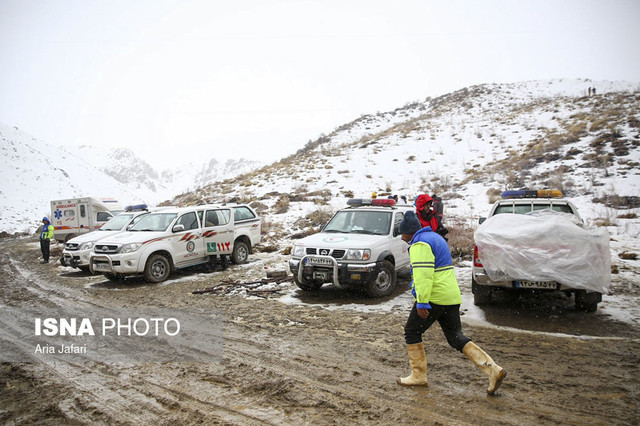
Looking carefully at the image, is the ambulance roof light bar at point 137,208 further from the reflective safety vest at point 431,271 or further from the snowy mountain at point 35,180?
the snowy mountain at point 35,180

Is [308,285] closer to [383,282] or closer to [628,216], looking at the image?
[383,282]

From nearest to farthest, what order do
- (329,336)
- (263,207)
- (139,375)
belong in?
1. (139,375)
2. (329,336)
3. (263,207)

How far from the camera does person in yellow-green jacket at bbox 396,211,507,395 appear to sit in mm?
3631

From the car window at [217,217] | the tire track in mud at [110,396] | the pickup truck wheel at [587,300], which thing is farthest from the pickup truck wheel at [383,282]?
the car window at [217,217]

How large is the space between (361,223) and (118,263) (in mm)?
5720

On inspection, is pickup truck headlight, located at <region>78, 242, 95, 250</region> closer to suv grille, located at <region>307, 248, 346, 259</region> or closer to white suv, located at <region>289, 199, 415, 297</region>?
white suv, located at <region>289, 199, 415, 297</region>

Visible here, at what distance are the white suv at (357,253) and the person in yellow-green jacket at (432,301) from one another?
3422 millimetres

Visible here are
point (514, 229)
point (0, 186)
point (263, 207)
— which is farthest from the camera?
point (0, 186)

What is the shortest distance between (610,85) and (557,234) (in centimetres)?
4282

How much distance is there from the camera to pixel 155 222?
425 inches

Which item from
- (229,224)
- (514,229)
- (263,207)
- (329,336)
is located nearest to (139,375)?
(329,336)

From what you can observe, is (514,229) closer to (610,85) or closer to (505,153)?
(505,153)

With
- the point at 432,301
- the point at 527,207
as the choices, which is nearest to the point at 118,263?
the point at 432,301

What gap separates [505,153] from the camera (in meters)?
25.4
